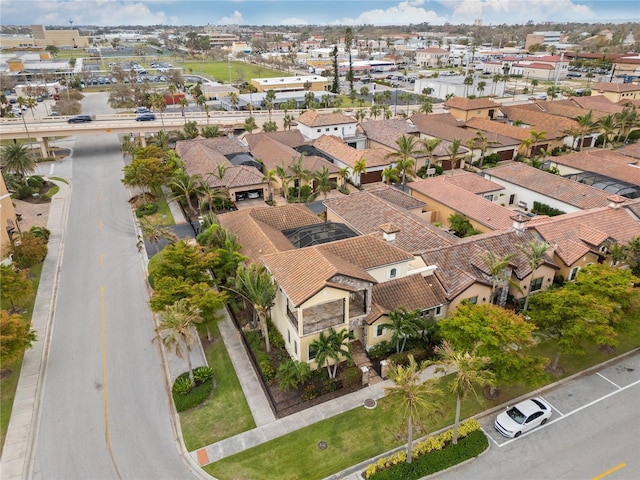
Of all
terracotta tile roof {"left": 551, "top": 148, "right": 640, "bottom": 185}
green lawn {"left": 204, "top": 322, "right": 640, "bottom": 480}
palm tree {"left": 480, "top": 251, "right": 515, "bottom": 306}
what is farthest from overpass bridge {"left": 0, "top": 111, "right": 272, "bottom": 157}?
green lawn {"left": 204, "top": 322, "right": 640, "bottom": 480}

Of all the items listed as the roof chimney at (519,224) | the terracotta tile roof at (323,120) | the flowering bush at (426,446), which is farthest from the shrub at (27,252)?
the terracotta tile roof at (323,120)

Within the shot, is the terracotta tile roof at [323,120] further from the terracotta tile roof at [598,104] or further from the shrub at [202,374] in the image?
the shrub at [202,374]

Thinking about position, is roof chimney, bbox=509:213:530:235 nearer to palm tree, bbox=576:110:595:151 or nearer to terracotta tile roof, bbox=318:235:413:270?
terracotta tile roof, bbox=318:235:413:270

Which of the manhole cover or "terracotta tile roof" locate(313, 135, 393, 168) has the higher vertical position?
"terracotta tile roof" locate(313, 135, 393, 168)

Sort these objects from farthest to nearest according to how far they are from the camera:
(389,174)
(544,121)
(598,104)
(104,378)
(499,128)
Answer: (598,104)
(544,121)
(499,128)
(389,174)
(104,378)

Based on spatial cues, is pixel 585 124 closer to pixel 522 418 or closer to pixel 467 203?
pixel 467 203

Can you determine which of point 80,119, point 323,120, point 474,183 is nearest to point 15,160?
point 80,119

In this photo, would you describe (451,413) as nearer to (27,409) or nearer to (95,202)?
(27,409)
